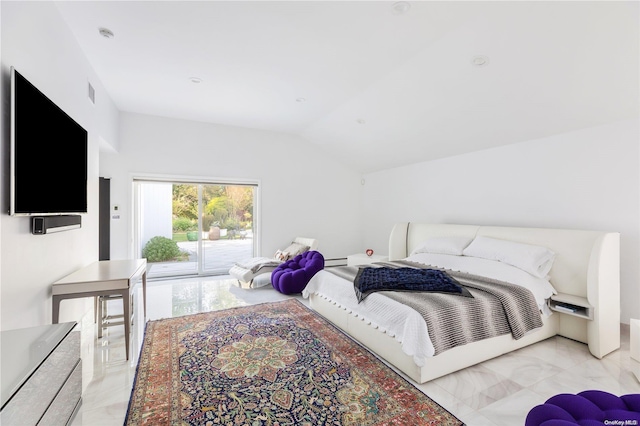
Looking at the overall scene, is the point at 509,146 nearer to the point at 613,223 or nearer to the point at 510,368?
the point at 613,223

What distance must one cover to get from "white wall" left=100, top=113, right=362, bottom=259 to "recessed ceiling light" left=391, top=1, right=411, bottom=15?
4.09 meters

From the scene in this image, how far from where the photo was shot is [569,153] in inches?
135

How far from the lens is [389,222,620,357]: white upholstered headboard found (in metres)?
2.62

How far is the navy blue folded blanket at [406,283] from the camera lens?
8.79 ft

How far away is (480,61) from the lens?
301 centimetres

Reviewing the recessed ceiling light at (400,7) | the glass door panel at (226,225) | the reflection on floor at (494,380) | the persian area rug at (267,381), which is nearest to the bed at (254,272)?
the glass door panel at (226,225)

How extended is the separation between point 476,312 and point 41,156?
3498 mm

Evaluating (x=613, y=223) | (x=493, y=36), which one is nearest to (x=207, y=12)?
(x=493, y=36)

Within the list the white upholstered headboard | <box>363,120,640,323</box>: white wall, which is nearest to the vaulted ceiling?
<box>363,120,640,323</box>: white wall

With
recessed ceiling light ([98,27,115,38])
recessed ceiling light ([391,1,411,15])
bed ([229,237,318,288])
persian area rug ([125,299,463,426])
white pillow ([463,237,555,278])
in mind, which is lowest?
persian area rug ([125,299,463,426])

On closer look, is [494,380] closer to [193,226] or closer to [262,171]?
[262,171]

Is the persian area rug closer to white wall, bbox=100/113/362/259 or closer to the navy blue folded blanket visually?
the navy blue folded blanket

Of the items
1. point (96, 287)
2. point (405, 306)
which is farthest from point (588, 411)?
point (96, 287)

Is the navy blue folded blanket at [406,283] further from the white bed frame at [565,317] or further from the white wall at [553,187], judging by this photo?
the white wall at [553,187]
